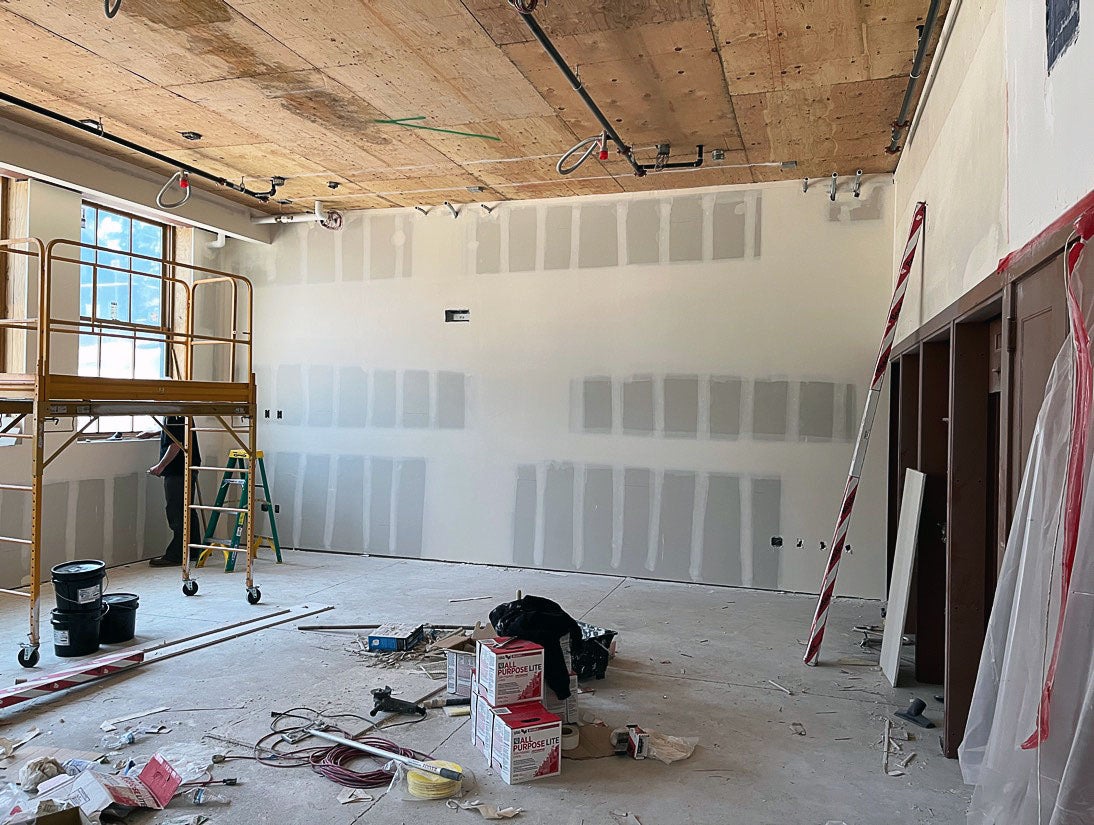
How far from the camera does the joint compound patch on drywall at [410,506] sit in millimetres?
7527

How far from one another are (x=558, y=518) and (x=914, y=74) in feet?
14.6

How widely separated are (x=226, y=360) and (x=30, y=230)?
252 centimetres

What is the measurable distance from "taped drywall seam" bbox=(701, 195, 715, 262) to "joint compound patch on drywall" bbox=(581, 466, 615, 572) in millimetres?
2027

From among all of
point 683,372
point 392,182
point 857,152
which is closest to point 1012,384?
point 857,152

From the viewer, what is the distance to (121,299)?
6980 mm

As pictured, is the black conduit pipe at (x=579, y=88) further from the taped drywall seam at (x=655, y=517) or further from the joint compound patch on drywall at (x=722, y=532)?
A: the joint compound patch on drywall at (x=722, y=532)

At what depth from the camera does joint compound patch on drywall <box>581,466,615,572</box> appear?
6.88 m

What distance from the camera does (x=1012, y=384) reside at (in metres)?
2.52

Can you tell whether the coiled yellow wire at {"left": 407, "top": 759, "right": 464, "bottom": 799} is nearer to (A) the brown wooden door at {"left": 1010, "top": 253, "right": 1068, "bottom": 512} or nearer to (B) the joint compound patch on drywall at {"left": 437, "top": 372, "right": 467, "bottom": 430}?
(A) the brown wooden door at {"left": 1010, "top": 253, "right": 1068, "bottom": 512}

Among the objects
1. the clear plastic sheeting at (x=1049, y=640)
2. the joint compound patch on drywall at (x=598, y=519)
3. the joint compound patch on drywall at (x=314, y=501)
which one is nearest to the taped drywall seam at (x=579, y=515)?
the joint compound patch on drywall at (x=598, y=519)

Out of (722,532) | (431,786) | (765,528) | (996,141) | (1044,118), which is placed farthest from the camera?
(722,532)

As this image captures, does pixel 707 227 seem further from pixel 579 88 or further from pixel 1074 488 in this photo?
pixel 1074 488

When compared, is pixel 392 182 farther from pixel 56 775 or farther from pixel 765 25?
pixel 56 775

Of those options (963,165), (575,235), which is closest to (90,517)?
(575,235)
